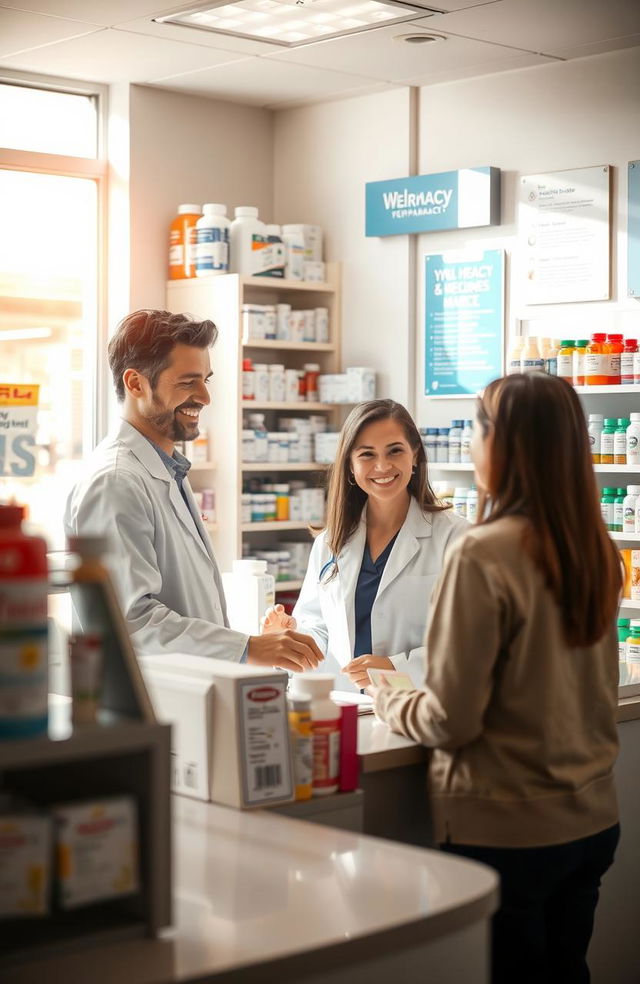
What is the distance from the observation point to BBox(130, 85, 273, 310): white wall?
579 centimetres

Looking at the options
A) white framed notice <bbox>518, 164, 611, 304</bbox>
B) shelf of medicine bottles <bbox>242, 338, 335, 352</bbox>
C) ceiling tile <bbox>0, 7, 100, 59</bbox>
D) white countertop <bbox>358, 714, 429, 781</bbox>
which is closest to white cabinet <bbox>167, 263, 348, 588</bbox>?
shelf of medicine bottles <bbox>242, 338, 335, 352</bbox>

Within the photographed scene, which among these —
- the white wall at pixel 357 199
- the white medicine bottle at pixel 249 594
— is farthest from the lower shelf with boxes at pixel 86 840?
the white wall at pixel 357 199

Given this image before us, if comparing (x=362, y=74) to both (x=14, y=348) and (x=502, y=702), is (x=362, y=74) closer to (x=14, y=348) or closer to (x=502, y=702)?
(x=14, y=348)

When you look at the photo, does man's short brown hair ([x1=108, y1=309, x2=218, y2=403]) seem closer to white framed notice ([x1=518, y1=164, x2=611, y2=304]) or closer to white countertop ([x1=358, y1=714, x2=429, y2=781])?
white countertop ([x1=358, y1=714, x2=429, y2=781])

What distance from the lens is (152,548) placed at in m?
3.04

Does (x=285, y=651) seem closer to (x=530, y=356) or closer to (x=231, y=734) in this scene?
(x=231, y=734)

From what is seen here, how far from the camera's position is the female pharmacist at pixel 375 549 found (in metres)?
3.42

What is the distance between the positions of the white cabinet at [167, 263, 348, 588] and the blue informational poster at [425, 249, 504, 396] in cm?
58

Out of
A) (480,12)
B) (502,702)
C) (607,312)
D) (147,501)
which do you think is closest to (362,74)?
(480,12)

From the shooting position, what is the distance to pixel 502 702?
213 cm

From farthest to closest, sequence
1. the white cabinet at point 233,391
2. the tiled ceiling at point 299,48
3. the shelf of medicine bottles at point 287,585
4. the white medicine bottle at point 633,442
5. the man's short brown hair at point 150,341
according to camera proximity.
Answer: the shelf of medicine bottles at point 287,585 → the white cabinet at point 233,391 → the white medicine bottle at point 633,442 → the tiled ceiling at point 299,48 → the man's short brown hair at point 150,341

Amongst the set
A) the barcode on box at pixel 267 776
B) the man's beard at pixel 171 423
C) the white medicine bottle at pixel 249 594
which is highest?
the man's beard at pixel 171 423

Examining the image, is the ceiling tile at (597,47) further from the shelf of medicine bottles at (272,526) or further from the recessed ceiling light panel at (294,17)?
the shelf of medicine bottles at (272,526)

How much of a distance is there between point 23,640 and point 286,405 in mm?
4557
